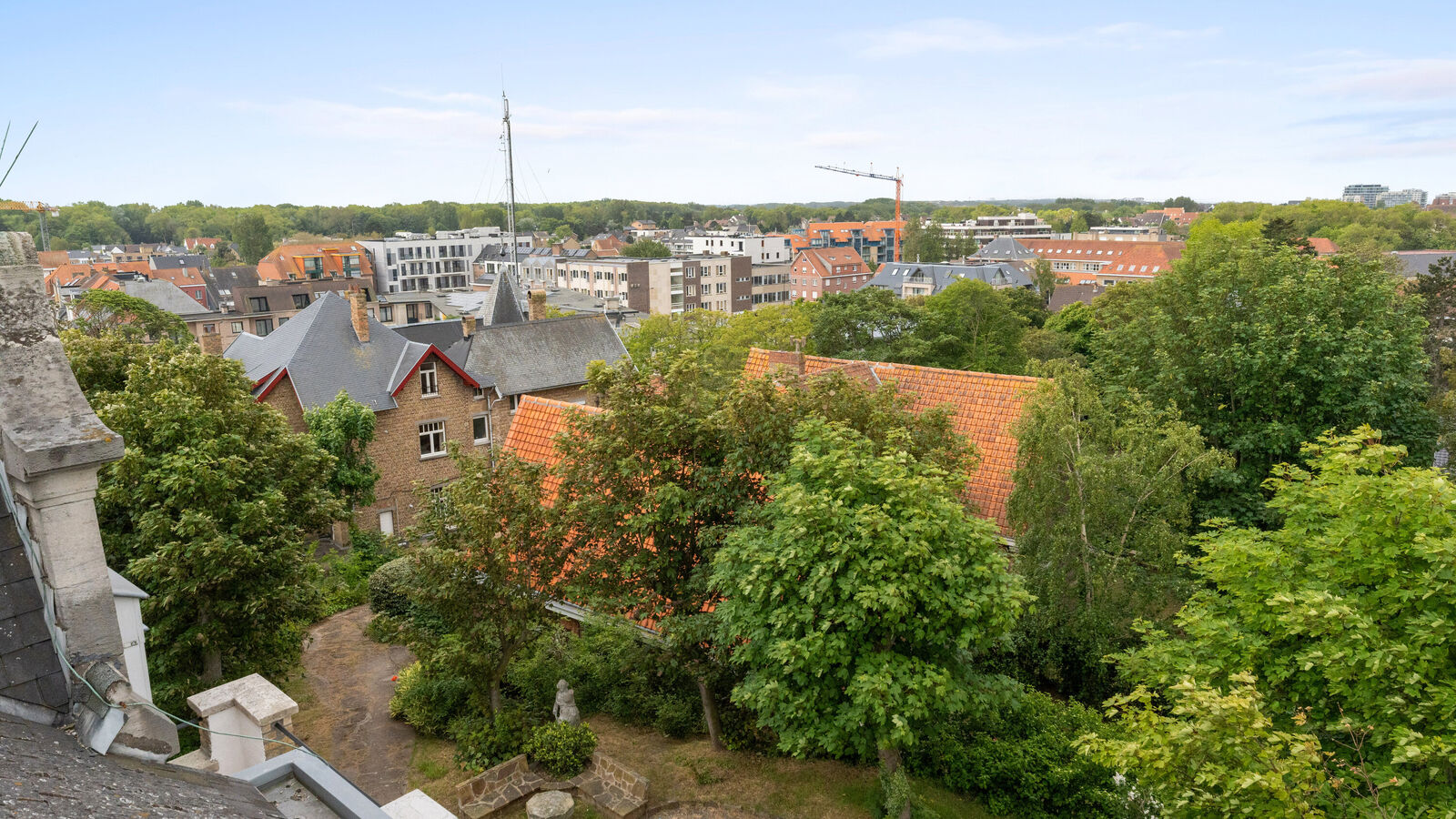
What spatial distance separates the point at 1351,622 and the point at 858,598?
5.78m

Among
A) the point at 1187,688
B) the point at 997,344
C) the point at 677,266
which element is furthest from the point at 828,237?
the point at 1187,688

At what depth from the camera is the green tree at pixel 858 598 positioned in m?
12.1

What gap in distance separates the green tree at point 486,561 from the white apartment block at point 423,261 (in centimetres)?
10921

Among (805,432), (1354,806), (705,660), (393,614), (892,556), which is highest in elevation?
(805,432)

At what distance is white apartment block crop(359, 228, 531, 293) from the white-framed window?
89.8 metres

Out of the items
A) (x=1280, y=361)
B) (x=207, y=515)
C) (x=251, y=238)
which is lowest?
(x=207, y=515)

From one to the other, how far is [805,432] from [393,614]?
50.2 ft

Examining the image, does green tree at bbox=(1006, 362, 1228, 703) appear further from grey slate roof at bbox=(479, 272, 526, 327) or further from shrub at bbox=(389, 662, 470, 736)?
grey slate roof at bbox=(479, 272, 526, 327)

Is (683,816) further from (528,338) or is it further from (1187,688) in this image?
(528,338)

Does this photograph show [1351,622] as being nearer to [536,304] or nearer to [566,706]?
[566,706]

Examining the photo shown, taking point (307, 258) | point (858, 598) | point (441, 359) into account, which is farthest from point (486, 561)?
point (307, 258)

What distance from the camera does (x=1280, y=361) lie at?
Answer: 69.2 feet

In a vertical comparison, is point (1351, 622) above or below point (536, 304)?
below

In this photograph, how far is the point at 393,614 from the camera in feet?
78.0
